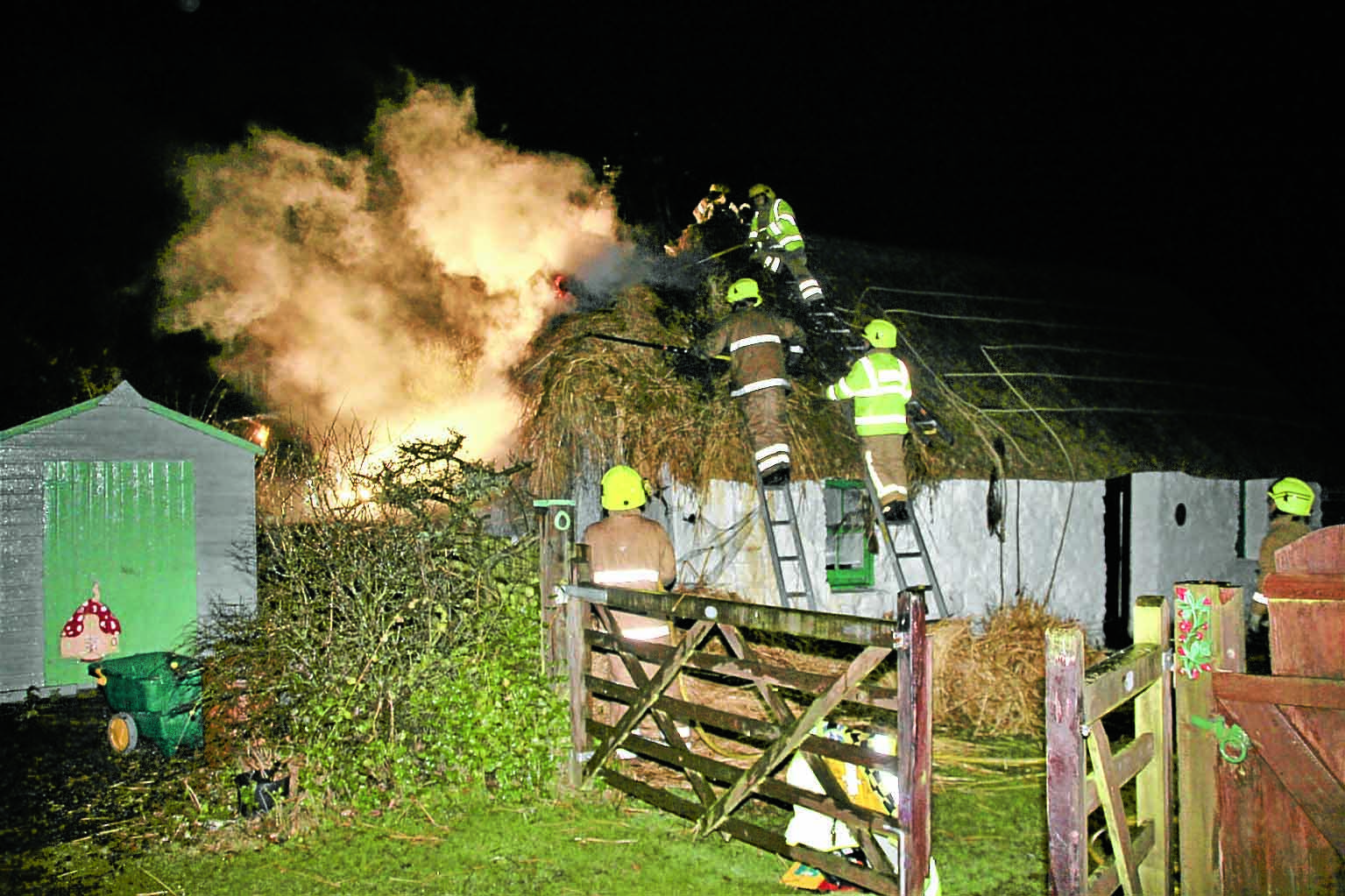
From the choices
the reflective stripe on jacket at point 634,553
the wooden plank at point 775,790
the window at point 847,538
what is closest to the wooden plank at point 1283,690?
the wooden plank at point 775,790

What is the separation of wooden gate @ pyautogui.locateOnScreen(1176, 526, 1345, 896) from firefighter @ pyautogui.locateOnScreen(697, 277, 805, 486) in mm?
5786

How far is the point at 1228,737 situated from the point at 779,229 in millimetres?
9649

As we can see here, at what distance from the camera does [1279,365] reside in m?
23.2

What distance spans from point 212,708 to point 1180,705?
545 cm

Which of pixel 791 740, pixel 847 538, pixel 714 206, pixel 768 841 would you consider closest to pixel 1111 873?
pixel 791 740

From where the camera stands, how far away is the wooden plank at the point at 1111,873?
11.1 feet

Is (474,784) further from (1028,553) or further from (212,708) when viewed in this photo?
(1028,553)

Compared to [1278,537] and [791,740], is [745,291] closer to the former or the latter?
[1278,537]

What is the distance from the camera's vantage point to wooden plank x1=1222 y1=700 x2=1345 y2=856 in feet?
11.1

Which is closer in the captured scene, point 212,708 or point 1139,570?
point 212,708

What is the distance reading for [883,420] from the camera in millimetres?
9648

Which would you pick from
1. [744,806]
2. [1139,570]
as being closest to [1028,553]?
[1139,570]

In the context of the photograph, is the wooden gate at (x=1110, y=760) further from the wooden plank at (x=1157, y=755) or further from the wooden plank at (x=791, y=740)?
the wooden plank at (x=791, y=740)

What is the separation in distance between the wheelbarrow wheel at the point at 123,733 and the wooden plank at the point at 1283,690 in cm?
754
